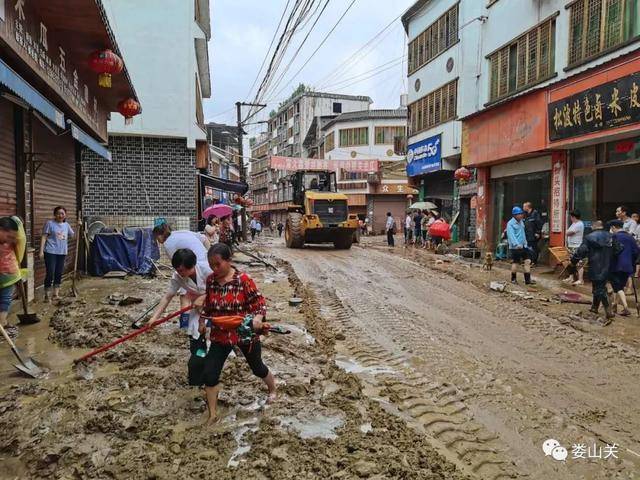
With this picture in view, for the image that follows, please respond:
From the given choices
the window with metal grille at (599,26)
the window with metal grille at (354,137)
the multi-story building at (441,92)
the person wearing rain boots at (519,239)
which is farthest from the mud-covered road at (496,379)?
the window with metal grille at (354,137)

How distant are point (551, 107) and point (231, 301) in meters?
11.3

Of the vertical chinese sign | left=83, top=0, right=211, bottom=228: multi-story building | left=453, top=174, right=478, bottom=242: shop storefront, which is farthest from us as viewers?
left=453, top=174, right=478, bottom=242: shop storefront

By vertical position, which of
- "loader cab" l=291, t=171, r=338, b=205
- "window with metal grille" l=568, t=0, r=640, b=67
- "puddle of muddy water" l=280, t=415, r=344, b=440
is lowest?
"puddle of muddy water" l=280, t=415, r=344, b=440

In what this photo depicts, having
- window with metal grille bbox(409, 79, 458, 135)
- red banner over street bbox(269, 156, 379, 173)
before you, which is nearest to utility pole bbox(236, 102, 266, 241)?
red banner over street bbox(269, 156, 379, 173)

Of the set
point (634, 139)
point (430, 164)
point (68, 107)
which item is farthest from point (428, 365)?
point (430, 164)

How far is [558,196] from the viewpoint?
42.0 feet

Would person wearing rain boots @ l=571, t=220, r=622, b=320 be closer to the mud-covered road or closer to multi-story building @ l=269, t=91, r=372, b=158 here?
the mud-covered road

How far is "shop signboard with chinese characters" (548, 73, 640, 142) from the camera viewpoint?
9742 millimetres

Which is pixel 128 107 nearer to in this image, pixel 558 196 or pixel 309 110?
pixel 558 196

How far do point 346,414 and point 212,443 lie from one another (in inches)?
41.0

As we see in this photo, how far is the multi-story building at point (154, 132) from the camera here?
45.5 ft

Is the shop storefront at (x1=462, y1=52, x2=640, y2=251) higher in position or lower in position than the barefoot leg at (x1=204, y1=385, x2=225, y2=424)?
higher

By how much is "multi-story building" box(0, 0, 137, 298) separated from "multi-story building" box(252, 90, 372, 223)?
40.0m

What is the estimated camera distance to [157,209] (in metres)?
14.2
